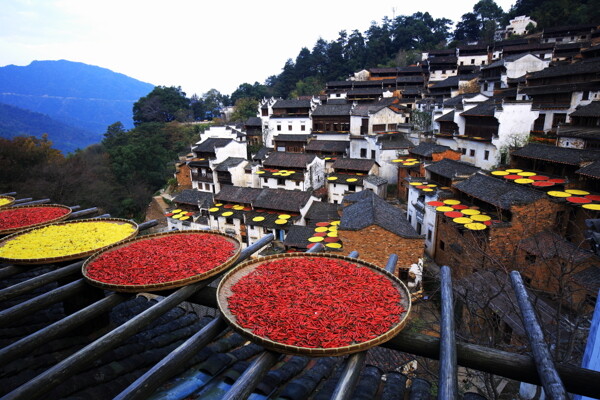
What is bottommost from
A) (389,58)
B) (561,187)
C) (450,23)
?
(561,187)

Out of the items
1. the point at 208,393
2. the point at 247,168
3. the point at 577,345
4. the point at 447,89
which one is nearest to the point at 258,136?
the point at 247,168

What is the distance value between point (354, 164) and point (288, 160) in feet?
22.1

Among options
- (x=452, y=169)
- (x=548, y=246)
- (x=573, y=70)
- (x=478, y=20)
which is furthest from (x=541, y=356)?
(x=478, y=20)

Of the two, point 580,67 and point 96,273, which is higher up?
point 580,67

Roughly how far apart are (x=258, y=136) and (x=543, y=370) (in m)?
45.8

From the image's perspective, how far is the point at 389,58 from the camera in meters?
71.7

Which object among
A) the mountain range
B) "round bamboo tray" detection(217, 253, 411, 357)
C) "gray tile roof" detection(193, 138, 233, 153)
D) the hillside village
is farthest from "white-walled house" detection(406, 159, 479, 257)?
the mountain range

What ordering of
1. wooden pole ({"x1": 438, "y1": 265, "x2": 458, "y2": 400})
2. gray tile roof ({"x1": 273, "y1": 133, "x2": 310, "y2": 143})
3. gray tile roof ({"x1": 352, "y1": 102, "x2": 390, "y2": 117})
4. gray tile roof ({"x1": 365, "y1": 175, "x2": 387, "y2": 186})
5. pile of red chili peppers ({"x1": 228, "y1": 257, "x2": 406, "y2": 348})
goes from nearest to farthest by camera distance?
wooden pole ({"x1": 438, "y1": 265, "x2": 458, "y2": 400}), pile of red chili peppers ({"x1": 228, "y1": 257, "x2": 406, "y2": 348}), gray tile roof ({"x1": 365, "y1": 175, "x2": 387, "y2": 186}), gray tile roof ({"x1": 352, "y1": 102, "x2": 390, "y2": 117}), gray tile roof ({"x1": 273, "y1": 133, "x2": 310, "y2": 143})

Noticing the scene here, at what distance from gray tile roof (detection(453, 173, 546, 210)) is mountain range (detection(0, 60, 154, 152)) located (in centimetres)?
8642

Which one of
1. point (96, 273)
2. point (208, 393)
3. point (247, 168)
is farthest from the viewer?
point (247, 168)

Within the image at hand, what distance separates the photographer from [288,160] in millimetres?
33219

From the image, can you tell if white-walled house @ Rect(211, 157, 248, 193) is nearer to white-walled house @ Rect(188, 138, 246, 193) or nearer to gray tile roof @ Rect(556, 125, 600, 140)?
white-walled house @ Rect(188, 138, 246, 193)

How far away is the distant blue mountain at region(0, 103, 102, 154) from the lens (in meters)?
79.8

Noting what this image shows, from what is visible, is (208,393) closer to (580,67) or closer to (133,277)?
(133,277)
